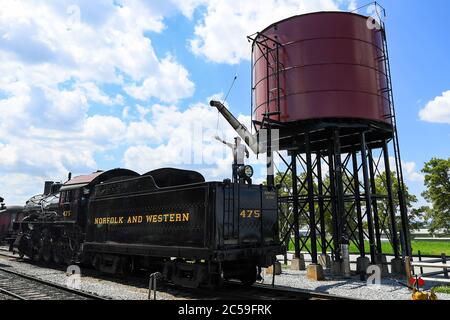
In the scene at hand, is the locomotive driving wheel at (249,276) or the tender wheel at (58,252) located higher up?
the tender wheel at (58,252)

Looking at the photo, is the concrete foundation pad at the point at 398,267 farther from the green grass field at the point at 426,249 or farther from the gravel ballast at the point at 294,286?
the green grass field at the point at 426,249

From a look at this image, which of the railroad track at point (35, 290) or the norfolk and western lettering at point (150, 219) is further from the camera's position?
the norfolk and western lettering at point (150, 219)

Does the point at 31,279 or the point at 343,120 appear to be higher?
the point at 343,120

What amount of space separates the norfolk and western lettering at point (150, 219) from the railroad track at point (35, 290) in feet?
7.85

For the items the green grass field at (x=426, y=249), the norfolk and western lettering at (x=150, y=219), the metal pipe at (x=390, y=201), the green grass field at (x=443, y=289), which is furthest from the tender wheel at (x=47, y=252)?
the green grass field at (x=426, y=249)

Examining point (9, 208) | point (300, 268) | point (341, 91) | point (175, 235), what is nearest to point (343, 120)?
point (341, 91)

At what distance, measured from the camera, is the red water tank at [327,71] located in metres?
12.6

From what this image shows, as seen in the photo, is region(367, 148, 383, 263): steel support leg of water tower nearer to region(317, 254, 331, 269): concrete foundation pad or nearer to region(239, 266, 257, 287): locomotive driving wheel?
region(317, 254, 331, 269): concrete foundation pad

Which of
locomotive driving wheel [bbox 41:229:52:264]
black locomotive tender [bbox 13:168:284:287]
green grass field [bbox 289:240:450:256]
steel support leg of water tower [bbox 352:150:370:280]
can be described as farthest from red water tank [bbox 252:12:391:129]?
green grass field [bbox 289:240:450:256]

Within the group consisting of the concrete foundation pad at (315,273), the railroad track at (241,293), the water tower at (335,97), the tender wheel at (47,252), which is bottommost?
the railroad track at (241,293)

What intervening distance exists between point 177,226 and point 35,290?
408 cm

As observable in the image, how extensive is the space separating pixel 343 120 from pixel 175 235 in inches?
285

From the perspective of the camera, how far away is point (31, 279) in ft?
35.4

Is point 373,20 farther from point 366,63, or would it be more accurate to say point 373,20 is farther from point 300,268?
point 300,268
